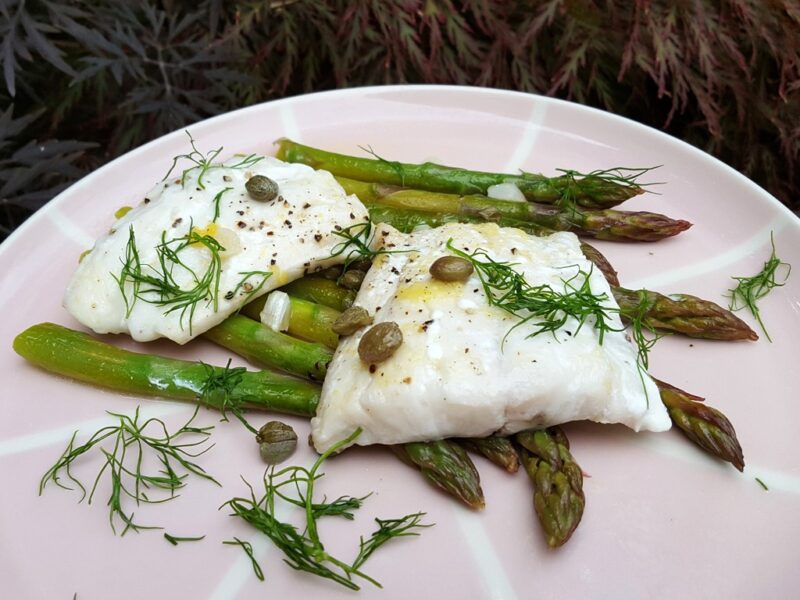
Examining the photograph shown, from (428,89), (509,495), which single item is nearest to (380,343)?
(509,495)

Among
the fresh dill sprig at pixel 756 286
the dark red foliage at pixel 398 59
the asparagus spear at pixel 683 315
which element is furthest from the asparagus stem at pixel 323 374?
the dark red foliage at pixel 398 59

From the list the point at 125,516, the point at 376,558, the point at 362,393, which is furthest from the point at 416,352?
the point at 125,516

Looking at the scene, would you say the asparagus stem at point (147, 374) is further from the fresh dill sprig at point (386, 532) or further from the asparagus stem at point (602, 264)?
the asparagus stem at point (602, 264)

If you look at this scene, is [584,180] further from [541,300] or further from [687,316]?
[541,300]

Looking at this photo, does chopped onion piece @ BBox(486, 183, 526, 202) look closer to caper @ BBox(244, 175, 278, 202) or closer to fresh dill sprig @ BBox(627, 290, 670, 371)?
fresh dill sprig @ BBox(627, 290, 670, 371)

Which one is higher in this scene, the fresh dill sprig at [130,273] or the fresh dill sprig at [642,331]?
the fresh dill sprig at [130,273]
